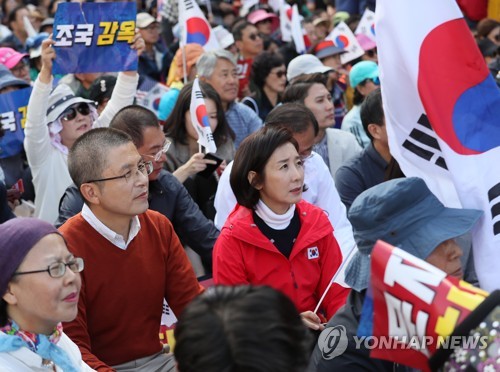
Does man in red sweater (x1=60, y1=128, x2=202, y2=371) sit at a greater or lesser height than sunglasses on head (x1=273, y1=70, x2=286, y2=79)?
greater

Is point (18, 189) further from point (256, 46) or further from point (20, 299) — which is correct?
point (256, 46)

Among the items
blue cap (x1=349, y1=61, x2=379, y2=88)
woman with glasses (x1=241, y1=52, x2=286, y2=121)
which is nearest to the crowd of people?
blue cap (x1=349, y1=61, x2=379, y2=88)

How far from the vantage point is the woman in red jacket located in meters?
4.26

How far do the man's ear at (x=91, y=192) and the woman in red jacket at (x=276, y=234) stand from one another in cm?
65

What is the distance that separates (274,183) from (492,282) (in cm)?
143

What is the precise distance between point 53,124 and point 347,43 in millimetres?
5550

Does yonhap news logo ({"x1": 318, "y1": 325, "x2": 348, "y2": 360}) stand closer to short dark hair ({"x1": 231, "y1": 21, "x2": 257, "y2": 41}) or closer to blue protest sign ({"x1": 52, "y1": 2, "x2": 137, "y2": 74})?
blue protest sign ({"x1": 52, "y1": 2, "x2": 137, "y2": 74})

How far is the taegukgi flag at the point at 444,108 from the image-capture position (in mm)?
3234

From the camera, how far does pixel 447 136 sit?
333 centimetres

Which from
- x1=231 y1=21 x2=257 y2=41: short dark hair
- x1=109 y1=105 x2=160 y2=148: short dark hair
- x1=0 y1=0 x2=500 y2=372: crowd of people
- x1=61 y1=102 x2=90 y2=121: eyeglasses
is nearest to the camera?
x1=0 y1=0 x2=500 y2=372: crowd of people

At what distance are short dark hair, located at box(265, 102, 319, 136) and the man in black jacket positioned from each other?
2.38ft

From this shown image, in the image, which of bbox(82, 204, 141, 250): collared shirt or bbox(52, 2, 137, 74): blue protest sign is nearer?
bbox(82, 204, 141, 250): collared shirt

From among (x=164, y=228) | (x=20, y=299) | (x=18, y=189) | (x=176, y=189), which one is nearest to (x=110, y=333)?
(x=164, y=228)

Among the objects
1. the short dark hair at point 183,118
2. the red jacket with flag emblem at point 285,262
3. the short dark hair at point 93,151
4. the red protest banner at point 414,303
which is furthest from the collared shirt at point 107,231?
the short dark hair at point 183,118
